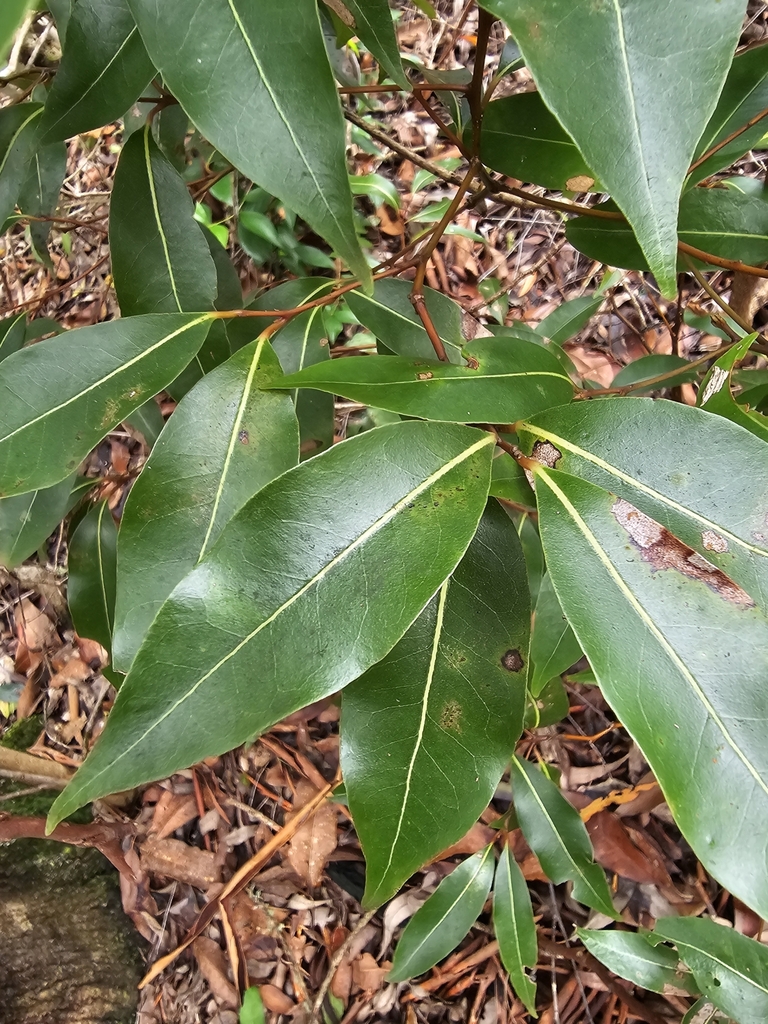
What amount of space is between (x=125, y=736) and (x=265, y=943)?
4.18 feet

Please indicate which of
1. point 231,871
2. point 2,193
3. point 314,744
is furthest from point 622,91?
point 231,871

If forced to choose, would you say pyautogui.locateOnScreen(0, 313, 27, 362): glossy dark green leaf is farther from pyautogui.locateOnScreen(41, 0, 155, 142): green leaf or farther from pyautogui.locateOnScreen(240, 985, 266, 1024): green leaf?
pyautogui.locateOnScreen(240, 985, 266, 1024): green leaf

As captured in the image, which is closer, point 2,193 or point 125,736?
point 125,736

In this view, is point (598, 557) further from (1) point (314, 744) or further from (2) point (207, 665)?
(1) point (314, 744)

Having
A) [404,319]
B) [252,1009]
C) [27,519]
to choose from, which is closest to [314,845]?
[252,1009]

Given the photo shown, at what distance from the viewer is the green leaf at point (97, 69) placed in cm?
58

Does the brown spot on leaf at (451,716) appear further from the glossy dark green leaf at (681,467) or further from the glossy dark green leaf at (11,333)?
the glossy dark green leaf at (11,333)

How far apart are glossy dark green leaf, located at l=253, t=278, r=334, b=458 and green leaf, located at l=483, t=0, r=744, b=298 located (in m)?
0.48

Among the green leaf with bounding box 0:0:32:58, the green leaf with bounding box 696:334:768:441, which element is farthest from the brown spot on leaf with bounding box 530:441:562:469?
the green leaf with bounding box 0:0:32:58

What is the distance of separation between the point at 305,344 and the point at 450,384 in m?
0.37

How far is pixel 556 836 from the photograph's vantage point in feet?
3.30

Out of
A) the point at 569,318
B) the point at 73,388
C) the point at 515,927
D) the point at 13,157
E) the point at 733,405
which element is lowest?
the point at 515,927

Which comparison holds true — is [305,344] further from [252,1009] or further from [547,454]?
[252,1009]

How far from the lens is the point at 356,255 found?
0.41 m
